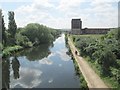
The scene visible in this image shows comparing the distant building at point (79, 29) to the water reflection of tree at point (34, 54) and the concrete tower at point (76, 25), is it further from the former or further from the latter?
the water reflection of tree at point (34, 54)

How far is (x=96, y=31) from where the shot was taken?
174 metres

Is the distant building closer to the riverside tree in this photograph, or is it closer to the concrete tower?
the concrete tower

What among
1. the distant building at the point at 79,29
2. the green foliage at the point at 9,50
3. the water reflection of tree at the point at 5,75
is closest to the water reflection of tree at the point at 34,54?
the green foliage at the point at 9,50

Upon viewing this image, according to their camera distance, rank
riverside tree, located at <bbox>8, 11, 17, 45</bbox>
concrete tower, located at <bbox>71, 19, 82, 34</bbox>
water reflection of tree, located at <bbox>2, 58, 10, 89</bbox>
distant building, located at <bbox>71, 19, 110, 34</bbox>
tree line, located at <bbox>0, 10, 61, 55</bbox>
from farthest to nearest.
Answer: concrete tower, located at <bbox>71, 19, 82, 34</bbox> → distant building, located at <bbox>71, 19, 110, 34</bbox> → riverside tree, located at <bbox>8, 11, 17, 45</bbox> → tree line, located at <bbox>0, 10, 61, 55</bbox> → water reflection of tree, located at <bbox>2, 58, 10, 89</bbox>

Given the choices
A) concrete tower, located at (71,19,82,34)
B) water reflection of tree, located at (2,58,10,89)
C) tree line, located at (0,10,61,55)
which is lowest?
water reflection of tree, located at (2,58,10,89)

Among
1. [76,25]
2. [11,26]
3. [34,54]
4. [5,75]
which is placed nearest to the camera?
[5,75]

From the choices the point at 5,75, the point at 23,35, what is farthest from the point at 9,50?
the point at 23,35

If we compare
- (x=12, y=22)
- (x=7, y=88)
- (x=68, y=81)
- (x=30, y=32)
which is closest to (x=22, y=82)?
(x=7, y=88)

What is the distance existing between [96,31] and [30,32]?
100m

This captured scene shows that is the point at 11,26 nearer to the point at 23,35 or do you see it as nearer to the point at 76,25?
the point at 23,35

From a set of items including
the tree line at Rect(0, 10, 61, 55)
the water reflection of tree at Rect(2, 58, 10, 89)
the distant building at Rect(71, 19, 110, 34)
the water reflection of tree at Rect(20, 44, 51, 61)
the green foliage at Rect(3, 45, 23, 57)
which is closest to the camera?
the water reflection of tree at Rect(2, 58, 10, 89)

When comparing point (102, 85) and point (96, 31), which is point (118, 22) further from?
point (96, 31)

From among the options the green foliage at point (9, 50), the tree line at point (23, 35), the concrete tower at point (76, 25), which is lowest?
the green foliage at point (9, 50)

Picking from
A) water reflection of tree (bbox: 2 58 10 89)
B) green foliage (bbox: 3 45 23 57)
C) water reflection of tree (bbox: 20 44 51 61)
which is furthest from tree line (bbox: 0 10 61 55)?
water reflection of tree (bbox: 2 58 10 89)
